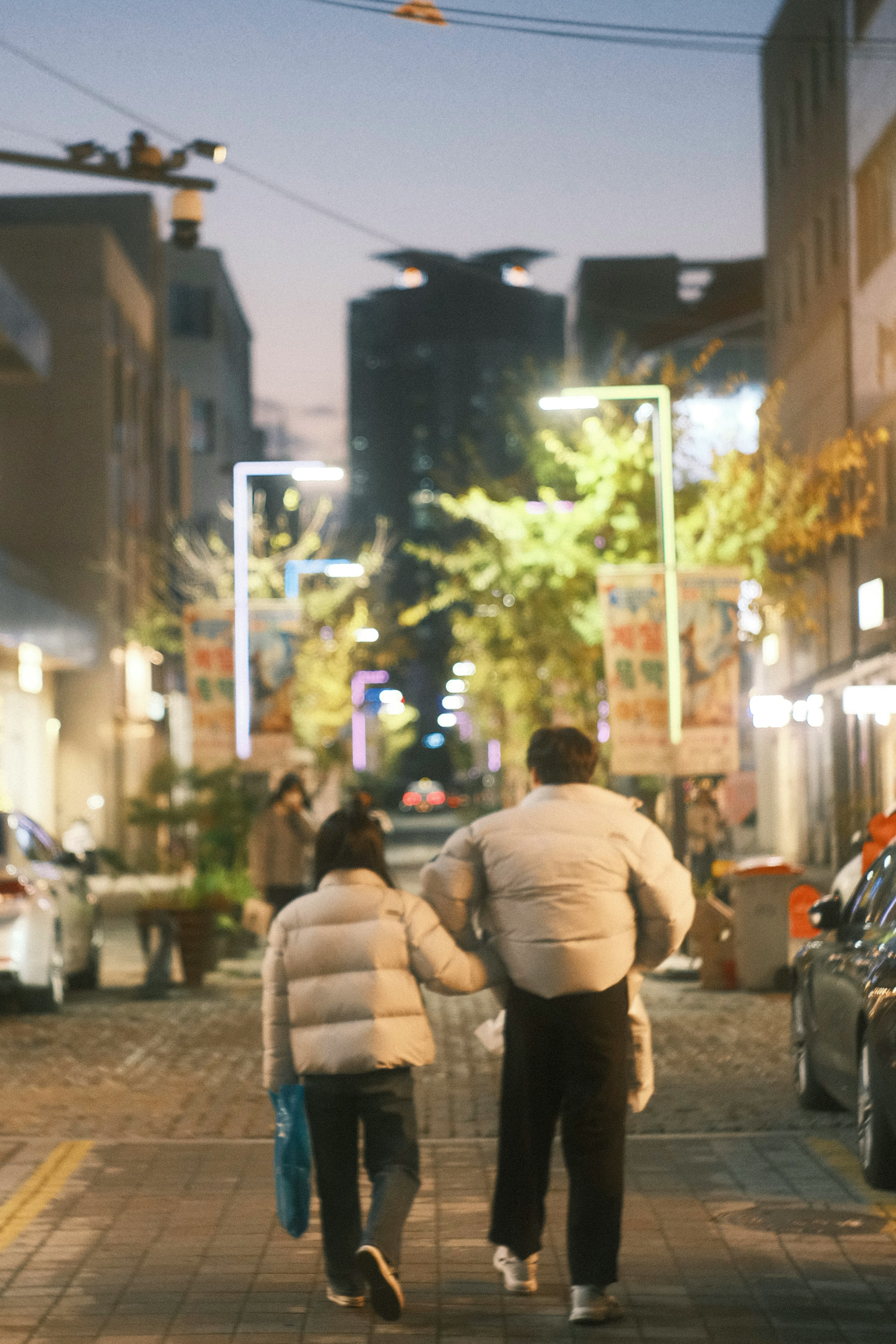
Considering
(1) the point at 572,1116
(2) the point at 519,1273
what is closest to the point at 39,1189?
(2) the point at 519,1273

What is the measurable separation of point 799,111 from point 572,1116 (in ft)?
113

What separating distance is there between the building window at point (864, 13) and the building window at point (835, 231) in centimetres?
323

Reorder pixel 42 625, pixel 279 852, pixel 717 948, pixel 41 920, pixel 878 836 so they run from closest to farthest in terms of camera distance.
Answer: pixel 878 836 < pixel 41 920 < pixel 279 852 < pixel 717 948 < pixel 42 625

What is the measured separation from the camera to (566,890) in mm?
6309

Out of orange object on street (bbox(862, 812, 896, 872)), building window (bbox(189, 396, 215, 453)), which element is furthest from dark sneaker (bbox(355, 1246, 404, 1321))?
building window (bbox(189, 396, 215, 453))

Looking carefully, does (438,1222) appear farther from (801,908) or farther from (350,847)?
(801,908)

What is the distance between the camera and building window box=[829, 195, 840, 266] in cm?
3431

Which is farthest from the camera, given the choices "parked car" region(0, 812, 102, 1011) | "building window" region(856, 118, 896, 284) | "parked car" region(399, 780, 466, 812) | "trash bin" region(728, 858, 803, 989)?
"parked car" region(399, 780, 466, 812)

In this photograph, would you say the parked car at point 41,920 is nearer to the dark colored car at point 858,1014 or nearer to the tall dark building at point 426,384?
the dark colored car at point 858,1014

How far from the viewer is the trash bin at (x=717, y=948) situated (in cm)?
1764

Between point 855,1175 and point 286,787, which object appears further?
point 286,787

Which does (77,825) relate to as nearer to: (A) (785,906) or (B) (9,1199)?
(A) (785,906)

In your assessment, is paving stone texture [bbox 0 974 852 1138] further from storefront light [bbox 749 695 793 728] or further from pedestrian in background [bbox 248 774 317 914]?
storefront light [bbox 749 695 793 728]

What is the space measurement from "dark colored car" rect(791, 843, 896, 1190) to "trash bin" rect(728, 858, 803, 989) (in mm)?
5626
